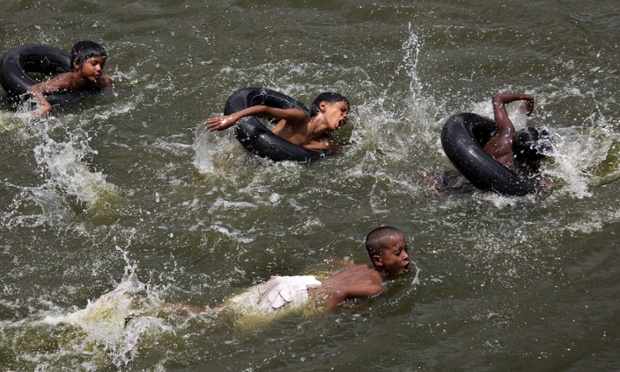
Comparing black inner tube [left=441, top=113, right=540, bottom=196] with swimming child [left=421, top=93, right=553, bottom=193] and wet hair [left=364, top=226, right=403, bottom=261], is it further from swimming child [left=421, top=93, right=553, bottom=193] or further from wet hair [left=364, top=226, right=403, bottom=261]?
wet hair [left=364, top=226, right=403, bottom=261]

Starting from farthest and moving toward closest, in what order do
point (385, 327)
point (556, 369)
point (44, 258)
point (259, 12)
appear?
point (259, 12) → point (44, 258) → point (385, 327) → point (556, 369)

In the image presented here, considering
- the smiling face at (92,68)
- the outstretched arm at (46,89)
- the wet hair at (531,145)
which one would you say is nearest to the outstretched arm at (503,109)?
the wet hair at (531,145)

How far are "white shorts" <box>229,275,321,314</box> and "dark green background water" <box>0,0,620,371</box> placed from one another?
0.17 metres

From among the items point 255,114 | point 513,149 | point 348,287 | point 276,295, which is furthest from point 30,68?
point 513,149

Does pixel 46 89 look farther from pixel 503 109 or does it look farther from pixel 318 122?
pixel 503 109

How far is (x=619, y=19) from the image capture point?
36.5ft

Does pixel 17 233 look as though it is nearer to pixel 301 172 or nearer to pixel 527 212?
pixel 301 172

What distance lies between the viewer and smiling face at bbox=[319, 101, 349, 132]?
30.2ft

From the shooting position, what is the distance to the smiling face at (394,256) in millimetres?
7098

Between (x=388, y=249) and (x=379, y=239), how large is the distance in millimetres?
109

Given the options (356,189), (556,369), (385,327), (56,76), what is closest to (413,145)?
(356,189)

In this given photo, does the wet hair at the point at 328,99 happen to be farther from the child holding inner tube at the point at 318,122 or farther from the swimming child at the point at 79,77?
the swimming child at the point at 79,77

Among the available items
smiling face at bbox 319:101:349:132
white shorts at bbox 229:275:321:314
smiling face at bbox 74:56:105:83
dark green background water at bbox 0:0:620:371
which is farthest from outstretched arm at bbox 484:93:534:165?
smiling face at bbox 74:56:105:83

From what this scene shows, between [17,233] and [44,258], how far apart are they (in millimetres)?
529
